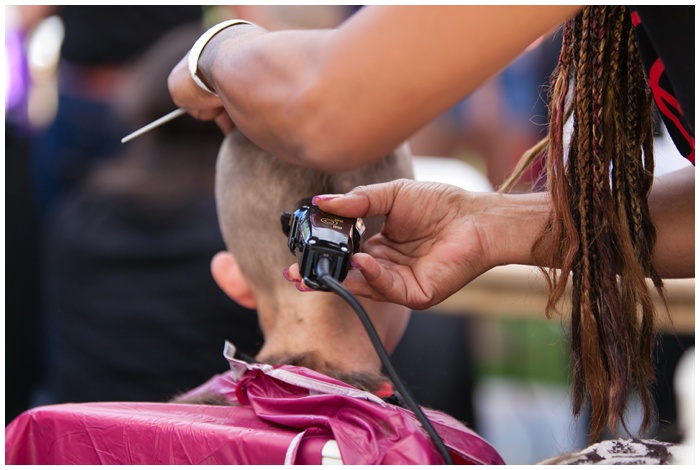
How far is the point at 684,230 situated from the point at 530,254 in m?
0.23

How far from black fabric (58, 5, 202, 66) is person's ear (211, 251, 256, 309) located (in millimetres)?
1391

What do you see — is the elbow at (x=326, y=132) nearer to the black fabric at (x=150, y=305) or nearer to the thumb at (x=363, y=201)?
the thumb at (x=363, y=201)

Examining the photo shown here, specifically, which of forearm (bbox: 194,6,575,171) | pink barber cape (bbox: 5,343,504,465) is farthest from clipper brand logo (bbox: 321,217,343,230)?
pink barber cape (bbox: 5,343,504,465)

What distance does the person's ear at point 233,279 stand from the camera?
4.94 feet

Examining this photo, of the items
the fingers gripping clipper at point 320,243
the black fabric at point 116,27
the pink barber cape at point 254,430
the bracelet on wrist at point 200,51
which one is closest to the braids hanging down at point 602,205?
the pink barber cape at point 254,430

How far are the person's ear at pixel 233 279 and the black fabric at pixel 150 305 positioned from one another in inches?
19.0

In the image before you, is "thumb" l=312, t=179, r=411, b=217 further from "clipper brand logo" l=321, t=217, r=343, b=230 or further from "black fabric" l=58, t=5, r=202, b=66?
"black fabric" l=58, t=5, r=202, b=66

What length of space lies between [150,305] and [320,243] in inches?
42.1

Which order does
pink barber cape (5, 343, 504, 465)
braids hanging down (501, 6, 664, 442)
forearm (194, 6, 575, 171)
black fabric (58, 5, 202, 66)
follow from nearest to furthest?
forearm (194, 6, 575, 171) → pink barber cape (5, 343, 504, 465) → braids hanging down (501, 6, 664, 442) → black fabric (58, 5, 202, 66)

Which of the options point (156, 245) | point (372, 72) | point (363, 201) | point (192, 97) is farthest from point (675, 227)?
point (156, 245)

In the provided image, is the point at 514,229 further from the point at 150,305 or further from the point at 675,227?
the point at 150,305

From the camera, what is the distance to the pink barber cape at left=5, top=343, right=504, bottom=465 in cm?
103

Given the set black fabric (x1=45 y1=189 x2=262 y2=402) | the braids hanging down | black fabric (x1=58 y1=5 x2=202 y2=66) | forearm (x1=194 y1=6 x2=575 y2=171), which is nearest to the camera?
forearm (x1=194 y1=6 x2=575 y2=171)

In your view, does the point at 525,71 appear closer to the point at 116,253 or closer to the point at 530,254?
the point at 116,253
